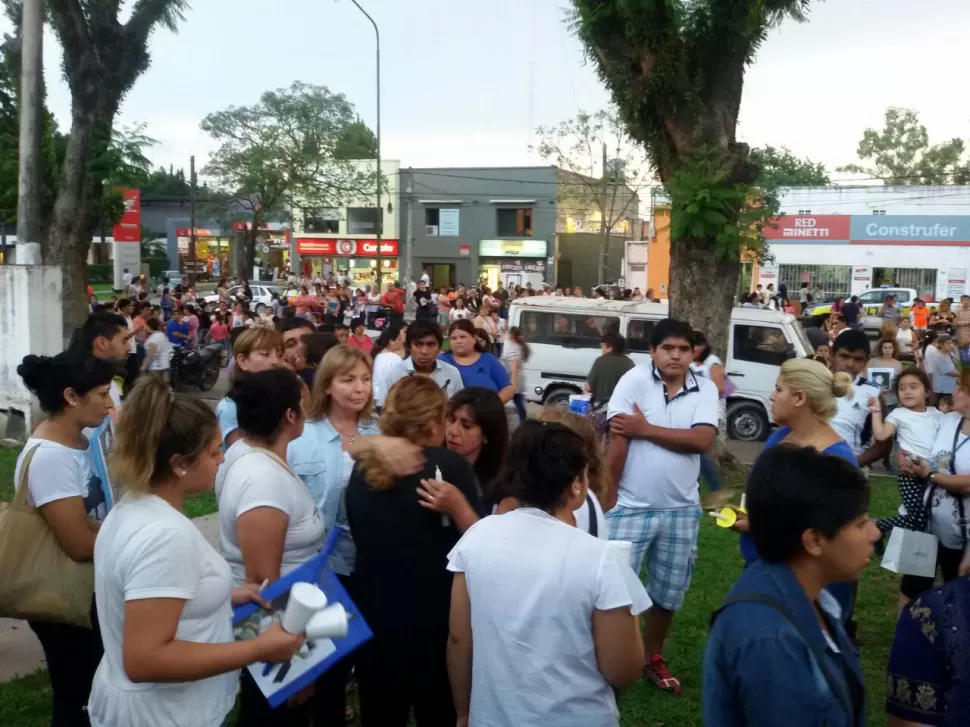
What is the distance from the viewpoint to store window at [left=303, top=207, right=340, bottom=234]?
47350 millimetres

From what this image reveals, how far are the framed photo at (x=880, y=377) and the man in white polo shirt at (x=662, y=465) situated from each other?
4293 mm

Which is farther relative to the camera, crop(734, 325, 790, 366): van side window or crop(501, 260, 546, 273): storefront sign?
crop(501, 260, 546, 273): storefront sign

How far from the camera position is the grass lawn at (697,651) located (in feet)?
13.7

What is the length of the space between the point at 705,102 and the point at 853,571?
24.5ft

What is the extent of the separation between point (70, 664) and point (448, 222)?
4660 centimetres

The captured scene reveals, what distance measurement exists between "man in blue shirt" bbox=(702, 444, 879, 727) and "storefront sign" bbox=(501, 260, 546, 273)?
43.1m

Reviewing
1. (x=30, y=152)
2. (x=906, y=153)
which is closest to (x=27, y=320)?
(x=30, y=152)

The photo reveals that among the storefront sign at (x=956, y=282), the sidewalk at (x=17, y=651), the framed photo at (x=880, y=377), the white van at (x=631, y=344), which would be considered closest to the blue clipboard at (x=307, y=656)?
the sidewalk at (x=17, y=651)

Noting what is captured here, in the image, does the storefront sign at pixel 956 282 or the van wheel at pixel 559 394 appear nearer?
the van wheel at pixel 559 394

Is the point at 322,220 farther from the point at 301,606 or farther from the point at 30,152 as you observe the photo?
the point at 301,606

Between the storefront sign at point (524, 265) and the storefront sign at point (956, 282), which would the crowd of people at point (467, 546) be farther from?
the storefront sign at point (524, 265)

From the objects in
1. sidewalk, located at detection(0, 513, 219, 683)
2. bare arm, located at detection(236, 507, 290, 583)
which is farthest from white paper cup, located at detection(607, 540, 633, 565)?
sidewalk, located at detection(0, 513, 219, 683)

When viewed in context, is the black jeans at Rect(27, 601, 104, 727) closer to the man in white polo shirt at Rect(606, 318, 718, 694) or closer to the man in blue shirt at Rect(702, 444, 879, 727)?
the man in blue shirt at Rect(702, 444, 879, 727)

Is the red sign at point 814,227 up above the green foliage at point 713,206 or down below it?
above
